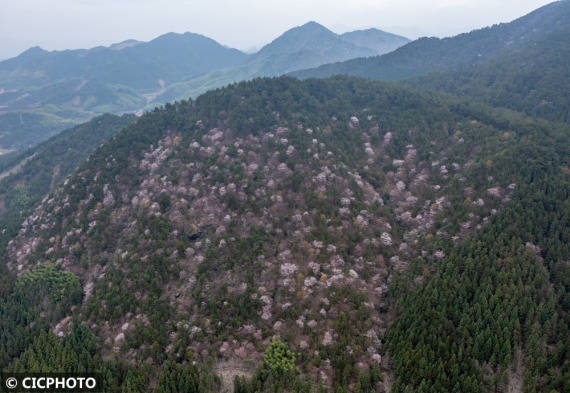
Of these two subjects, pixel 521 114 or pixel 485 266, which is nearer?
pixel 485 266

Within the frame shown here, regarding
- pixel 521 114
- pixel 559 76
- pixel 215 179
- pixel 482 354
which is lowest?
pixel 482 354

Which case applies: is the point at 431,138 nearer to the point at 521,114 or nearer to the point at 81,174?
the point at 521,114

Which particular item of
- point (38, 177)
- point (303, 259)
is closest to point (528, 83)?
point (303, 259)

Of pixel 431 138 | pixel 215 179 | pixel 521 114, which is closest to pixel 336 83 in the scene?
pixel 431 138

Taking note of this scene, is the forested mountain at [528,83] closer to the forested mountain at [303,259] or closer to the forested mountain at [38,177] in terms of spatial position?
the forested mountain at [303,259]

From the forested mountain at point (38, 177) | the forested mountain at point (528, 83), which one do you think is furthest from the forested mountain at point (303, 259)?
the forested mountain at point (38, 177)

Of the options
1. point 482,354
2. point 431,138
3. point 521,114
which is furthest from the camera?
point 521,114
